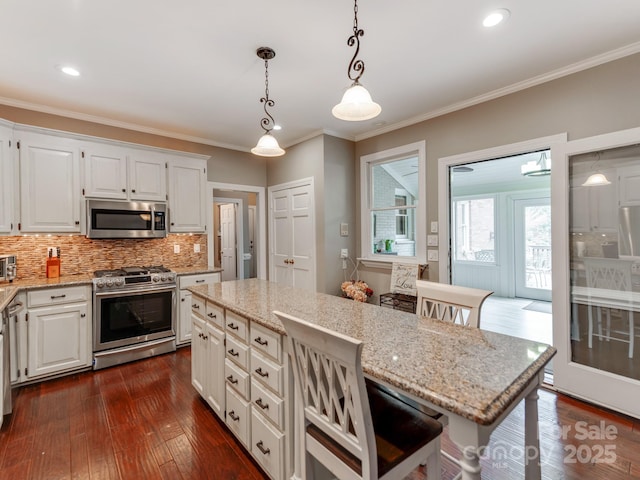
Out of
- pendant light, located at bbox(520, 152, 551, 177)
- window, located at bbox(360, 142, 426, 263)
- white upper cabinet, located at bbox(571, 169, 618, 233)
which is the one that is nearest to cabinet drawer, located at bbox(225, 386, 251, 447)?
window, located at bbox(360, 142, 426, 263)

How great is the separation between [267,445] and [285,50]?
2587 millimetres

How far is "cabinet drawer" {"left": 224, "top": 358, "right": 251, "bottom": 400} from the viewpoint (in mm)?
1848

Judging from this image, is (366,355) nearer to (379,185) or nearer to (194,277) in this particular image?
(194,277)

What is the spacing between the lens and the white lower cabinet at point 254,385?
1.57 meters

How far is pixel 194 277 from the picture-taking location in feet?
12.4

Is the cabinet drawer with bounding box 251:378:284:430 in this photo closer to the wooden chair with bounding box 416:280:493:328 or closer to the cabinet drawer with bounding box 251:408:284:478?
the cabinet drawer with bounding box 251:408:284:478

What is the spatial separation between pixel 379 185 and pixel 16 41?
11.9 feet

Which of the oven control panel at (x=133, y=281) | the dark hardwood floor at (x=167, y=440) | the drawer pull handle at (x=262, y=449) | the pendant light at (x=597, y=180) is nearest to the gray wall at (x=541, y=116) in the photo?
the pendant light at (x=597, y=180)

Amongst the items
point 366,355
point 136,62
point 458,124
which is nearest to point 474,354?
point 366,355

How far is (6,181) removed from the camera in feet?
9.37

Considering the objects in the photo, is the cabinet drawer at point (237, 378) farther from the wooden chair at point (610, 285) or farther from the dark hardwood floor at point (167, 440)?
the wooden chair at point (610, 285)

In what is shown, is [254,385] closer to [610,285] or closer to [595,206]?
[610,285]

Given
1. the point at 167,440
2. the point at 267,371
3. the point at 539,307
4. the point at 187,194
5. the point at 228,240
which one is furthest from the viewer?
the point at 228,240

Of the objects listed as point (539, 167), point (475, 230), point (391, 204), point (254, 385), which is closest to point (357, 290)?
point (391, 204)
